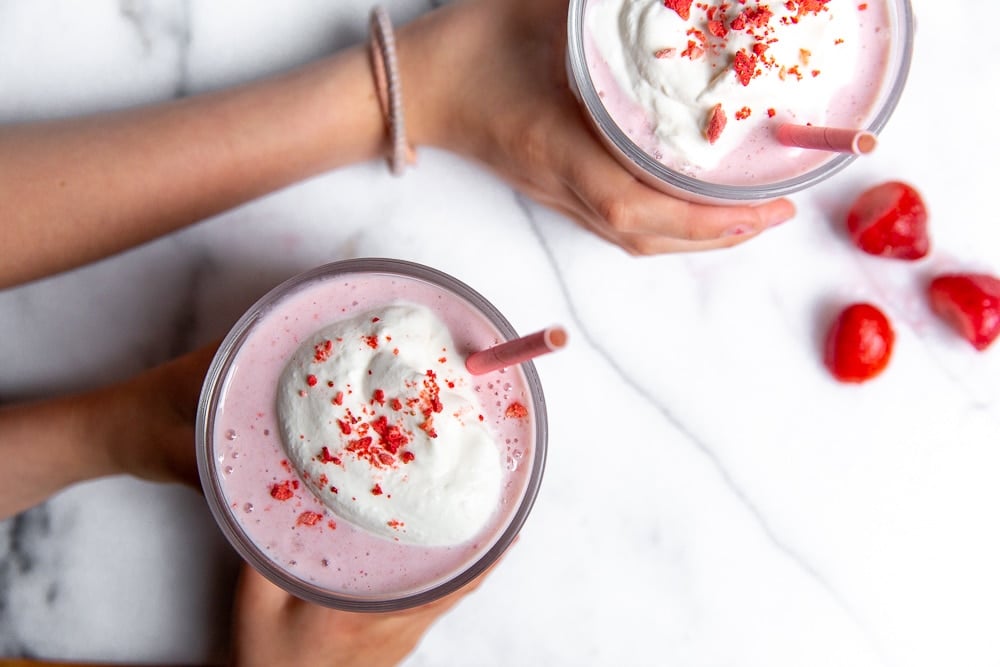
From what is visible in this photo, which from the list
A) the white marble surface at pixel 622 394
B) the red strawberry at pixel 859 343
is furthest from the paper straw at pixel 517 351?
the red strawberry at pixel 859 343

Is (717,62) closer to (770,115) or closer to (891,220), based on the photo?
(770,115)

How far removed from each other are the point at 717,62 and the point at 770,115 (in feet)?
0.20

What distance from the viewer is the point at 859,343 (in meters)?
0.90

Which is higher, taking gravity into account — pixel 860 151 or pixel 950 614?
pixel 860 151

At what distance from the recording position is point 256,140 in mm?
835

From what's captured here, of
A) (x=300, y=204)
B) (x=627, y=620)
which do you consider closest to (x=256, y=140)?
(x=300, y=204)

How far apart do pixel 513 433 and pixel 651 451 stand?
291mm

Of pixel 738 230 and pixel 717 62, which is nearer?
pixel 717 62

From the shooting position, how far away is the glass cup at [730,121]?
2.20 ft

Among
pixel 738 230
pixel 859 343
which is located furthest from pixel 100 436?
pixel 859 343

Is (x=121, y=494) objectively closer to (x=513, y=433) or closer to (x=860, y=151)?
(x=513, y=433)

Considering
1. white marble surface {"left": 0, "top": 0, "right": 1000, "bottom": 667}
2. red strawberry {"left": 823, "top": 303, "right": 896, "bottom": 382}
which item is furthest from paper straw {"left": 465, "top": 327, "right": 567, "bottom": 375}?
red strawberry {"left": 823, "top": 303, "right": 896, "bottom": 382}

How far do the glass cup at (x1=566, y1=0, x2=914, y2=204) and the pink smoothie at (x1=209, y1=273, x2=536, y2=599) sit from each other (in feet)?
0.61

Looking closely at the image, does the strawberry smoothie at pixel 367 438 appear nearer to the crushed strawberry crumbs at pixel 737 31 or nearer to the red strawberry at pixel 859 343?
the crushed strawberry crumbs at pixel 737 31
